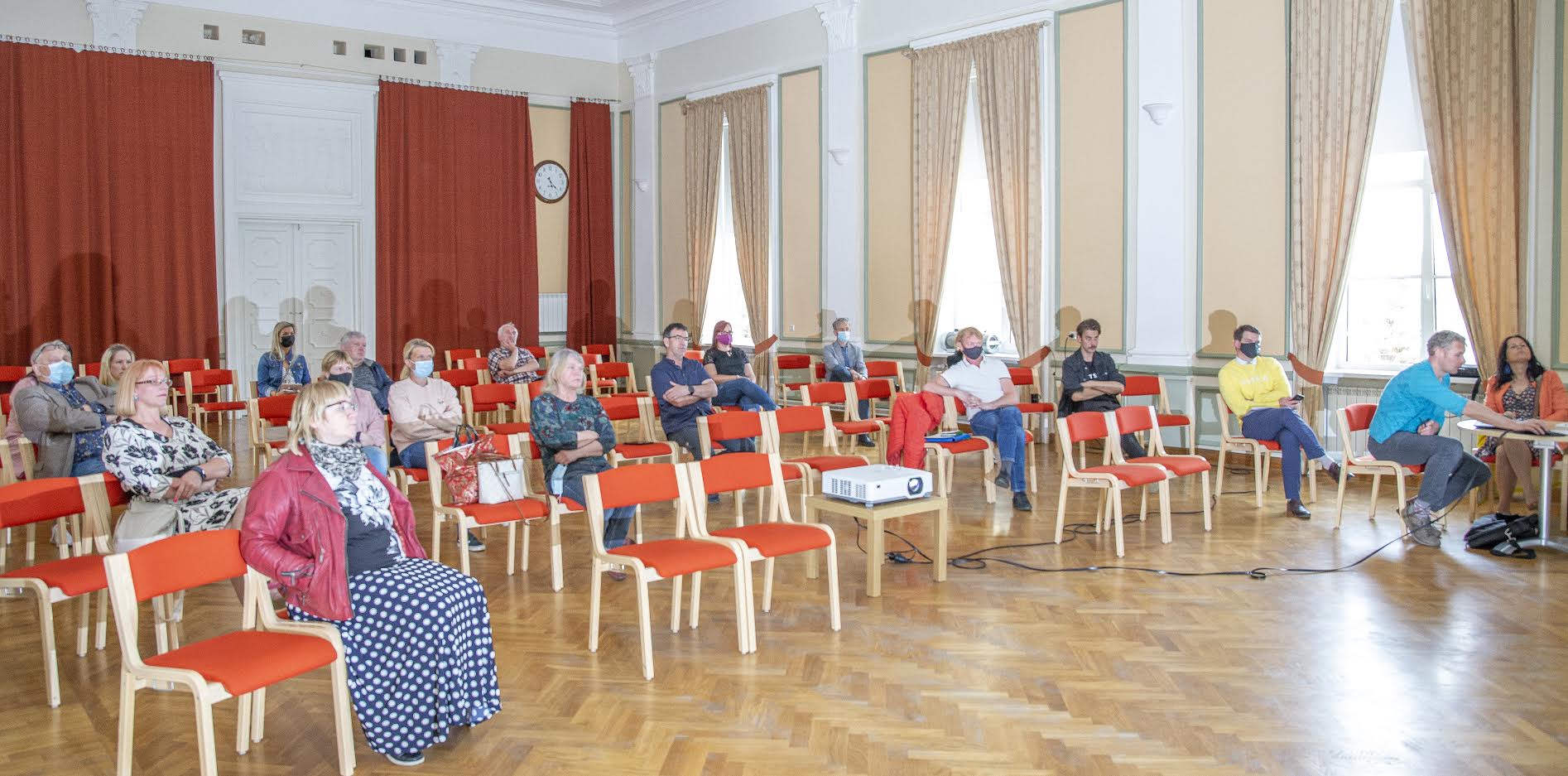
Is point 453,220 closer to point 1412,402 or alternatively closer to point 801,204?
point 801,204

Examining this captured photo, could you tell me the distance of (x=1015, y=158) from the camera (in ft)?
34.4

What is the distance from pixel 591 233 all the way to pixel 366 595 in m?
11.9

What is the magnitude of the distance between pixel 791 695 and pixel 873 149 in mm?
8704

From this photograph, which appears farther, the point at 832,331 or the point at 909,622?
the point at 832,331

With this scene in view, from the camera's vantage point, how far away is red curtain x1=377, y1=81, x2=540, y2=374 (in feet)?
44.2

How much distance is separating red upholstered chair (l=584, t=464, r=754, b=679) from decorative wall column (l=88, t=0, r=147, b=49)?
397 inches

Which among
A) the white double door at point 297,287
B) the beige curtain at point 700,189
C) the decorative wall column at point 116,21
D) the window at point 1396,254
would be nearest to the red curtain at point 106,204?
the decorative wall column at point 116,21

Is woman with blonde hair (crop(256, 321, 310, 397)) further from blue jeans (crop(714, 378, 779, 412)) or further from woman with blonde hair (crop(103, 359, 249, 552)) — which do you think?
woman with blonde hair (crop(103, 359, 249, 552))

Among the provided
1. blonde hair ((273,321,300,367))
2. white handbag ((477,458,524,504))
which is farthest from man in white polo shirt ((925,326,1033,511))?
blonde hair ((273,321,300,367))

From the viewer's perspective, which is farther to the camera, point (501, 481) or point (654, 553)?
point (501, 481)

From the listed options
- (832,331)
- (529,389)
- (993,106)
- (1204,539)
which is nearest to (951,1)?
(993,106)

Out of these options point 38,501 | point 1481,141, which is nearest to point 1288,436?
point 1481,141

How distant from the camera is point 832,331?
12398 mm

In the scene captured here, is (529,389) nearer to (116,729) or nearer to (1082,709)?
(116,729)
